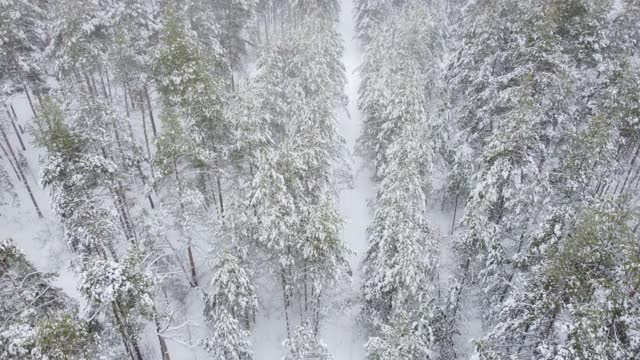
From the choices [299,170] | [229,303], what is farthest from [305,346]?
→ [299,170]

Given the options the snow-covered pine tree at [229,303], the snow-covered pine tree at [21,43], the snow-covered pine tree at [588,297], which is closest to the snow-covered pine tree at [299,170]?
the snow-covered pine tree at [229,303]

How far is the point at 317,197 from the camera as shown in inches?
780

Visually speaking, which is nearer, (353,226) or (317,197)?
(317,197)

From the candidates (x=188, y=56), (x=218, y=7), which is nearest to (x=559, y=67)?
(x=188, y=56)

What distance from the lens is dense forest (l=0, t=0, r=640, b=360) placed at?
12.4 metres

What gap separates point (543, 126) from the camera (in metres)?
20.6

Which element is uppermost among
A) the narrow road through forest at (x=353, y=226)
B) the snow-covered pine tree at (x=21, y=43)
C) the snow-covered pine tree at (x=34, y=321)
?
the snow-covered pine tree at (x=21, y=43)

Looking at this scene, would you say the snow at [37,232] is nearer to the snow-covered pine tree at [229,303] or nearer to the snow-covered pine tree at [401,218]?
the snow-covered pine tree at [229,303]

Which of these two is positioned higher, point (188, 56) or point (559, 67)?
point (188, 56)

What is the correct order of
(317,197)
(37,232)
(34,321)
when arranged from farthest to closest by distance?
(37,232) → (317,197) → (34,321)

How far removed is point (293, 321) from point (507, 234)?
12.1 m

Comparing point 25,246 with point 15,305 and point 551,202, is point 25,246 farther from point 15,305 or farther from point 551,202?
point 551,202

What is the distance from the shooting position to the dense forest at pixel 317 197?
12359 millimetres

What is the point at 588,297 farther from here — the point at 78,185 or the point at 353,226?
the point at 353,226
